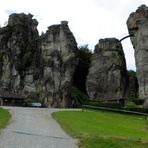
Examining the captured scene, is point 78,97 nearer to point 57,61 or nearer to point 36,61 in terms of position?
point 57,61

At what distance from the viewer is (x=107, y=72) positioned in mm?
90188

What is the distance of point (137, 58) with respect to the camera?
280 ft

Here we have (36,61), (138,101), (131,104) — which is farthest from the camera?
(36,61)

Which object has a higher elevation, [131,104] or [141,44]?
[141,44]

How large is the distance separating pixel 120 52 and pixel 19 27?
26171 millimetres

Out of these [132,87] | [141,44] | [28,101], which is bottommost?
[28,101]

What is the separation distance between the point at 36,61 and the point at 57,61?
891 centimetres

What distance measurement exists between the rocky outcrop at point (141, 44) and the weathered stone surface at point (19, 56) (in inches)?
1000

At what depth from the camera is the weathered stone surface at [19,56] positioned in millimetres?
101750

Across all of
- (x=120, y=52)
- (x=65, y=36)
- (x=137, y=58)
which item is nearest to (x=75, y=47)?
(x=65, y=36)

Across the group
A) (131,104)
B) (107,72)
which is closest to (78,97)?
(107,72)

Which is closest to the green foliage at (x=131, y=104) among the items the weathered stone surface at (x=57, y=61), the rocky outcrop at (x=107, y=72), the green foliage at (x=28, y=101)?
the rocky outcrop at (x=107, y=72)

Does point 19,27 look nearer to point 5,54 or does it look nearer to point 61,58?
point 5,54

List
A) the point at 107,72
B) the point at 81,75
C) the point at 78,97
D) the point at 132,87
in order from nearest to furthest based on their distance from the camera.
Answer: the point at 107,72 < the point at 132,87 < the point at 78,97 < the point at 81,75
